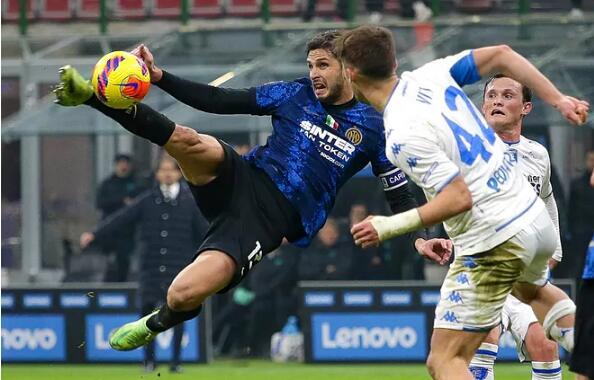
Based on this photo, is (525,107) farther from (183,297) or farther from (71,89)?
(71,89)

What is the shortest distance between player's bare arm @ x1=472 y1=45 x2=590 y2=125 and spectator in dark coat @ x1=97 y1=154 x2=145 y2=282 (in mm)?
9702

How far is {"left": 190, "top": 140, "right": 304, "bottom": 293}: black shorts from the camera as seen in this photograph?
9.08 meters

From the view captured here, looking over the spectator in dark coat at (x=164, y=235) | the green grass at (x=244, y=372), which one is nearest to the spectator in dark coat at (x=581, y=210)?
the green grass at (x=244, y=372)

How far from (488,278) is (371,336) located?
27.8ft

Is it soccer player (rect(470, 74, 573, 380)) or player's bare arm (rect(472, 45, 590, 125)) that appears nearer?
player's bare arm (rect(472, 45, 590, 125))

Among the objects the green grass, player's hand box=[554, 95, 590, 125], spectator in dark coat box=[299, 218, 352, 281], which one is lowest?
the green grass

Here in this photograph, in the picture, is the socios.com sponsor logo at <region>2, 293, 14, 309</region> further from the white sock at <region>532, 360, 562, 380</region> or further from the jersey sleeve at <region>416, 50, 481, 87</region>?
the jersey sleeve at <region>416, 50, 481, 87</region>

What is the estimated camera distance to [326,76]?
921 cm

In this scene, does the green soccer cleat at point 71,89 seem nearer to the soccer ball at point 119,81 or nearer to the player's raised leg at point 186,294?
the soccer ball at point 119,81

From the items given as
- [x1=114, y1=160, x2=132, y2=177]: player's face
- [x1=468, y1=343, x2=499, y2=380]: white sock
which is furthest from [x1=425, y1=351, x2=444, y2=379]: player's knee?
[x1=114, y1=160, x2=132, y2=177]: player's face

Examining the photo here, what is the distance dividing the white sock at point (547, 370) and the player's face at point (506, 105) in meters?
1.58

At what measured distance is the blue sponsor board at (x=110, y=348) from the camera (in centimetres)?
1622

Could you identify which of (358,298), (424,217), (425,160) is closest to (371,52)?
(425,160)

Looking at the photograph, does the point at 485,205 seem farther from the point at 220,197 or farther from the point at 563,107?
the point at 220,197
